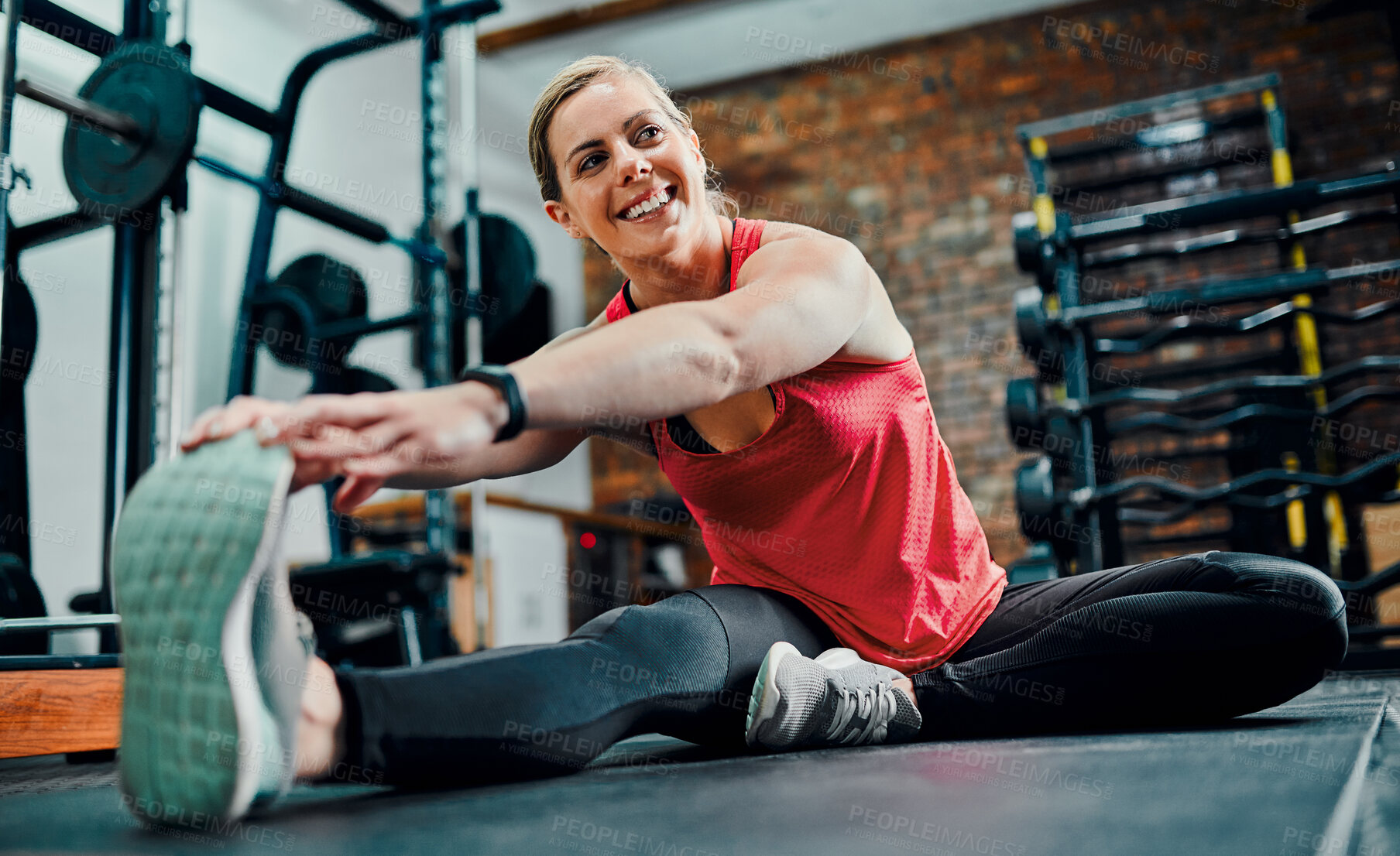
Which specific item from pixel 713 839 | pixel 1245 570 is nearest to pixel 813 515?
pixel 1245 570

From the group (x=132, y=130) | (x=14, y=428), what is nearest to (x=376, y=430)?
(x=132, y=130)

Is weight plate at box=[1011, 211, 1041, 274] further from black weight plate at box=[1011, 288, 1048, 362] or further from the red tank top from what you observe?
the red tank top

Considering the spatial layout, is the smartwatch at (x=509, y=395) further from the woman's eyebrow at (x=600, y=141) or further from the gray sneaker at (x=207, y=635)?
the woman's eyebrow at (x=600, y=141)

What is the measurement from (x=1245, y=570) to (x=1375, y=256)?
14.5 ft

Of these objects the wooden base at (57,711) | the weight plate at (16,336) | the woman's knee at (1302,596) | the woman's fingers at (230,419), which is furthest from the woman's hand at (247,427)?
the weight plate at (16,336)

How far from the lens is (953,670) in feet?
4.05

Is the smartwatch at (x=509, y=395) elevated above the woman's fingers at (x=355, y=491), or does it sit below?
above

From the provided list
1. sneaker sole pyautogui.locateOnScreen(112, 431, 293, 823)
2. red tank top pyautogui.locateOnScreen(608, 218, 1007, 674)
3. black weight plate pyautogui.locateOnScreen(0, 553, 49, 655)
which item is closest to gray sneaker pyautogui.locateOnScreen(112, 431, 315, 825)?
sneaker sole pyautogui.locateOnScreen(112, 431, 293, 823)

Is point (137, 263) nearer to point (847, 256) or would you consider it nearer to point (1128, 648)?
point (847, 256)

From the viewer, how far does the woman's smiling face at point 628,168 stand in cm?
129

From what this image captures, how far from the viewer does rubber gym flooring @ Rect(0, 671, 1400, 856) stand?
2.04ft

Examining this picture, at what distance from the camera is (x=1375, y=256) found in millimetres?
4727

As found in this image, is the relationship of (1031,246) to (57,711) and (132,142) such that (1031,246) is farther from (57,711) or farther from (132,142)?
(57,711)

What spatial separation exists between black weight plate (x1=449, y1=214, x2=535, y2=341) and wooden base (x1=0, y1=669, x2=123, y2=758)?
5.62ft
